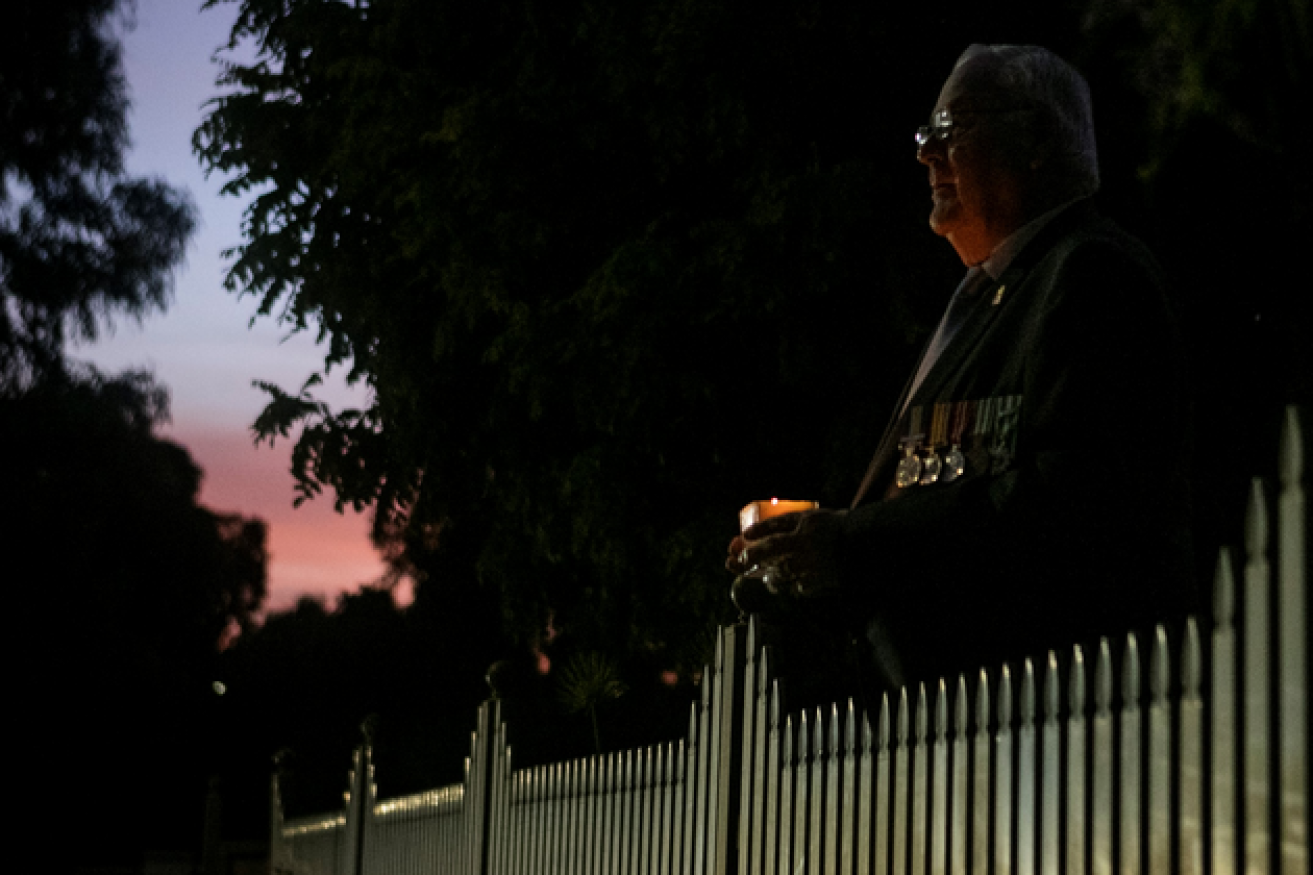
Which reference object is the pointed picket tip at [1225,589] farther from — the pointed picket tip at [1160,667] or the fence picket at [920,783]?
the fence picket at [920,783]

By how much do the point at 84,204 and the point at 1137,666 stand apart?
812 inches

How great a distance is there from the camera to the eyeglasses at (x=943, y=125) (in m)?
3.54

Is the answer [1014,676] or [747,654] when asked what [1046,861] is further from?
[747,654]

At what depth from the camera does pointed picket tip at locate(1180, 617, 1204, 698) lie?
231cm

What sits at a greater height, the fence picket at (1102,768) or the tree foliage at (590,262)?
the tree foliage at (590,262)

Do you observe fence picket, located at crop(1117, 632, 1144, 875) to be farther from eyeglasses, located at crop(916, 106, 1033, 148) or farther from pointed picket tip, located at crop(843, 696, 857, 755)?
eyeglasses, located at crop(916, 106, 1033, 148)

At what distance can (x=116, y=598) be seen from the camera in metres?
23.4

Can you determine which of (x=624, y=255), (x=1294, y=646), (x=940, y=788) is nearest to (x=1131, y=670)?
(x=1294, y=646)

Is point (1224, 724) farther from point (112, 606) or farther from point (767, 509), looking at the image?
point (112, 606)

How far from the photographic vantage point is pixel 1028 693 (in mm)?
2783

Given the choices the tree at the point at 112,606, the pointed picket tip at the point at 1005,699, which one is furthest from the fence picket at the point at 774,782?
the tree at the point at 112,606

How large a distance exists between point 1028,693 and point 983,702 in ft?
0.52

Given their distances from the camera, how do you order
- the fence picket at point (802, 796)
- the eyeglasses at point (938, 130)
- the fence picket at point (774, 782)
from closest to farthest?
the eyeglasses at point (938, 130) → the fence picket at point (802, 796) → the fence picket at point (774, 782)

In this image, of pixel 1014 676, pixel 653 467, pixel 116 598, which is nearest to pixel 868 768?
pixel 1014 676
